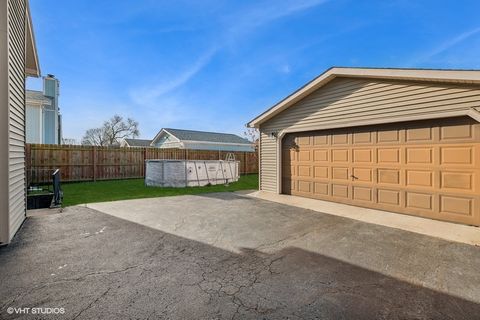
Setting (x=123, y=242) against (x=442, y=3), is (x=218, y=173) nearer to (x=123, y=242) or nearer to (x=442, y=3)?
(x=123, y=242)

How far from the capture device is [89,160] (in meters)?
14.0

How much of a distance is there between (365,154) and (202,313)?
20.1ft

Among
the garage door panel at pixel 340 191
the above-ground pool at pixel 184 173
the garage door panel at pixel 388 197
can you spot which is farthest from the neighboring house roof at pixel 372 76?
the above-ground pool at pixel 184 173

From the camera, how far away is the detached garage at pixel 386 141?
17.1ft

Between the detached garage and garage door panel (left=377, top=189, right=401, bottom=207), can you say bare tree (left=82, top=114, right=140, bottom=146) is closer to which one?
the detached garage

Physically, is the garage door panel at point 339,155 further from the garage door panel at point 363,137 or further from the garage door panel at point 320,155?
the garage door panel at point 363,137

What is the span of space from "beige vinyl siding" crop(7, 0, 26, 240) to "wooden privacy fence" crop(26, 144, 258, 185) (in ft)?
27.3

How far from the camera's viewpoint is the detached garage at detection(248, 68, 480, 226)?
522 cm

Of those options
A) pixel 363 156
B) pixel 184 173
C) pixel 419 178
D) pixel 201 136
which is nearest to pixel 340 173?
pixel 363 156

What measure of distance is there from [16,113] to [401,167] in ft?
27.5

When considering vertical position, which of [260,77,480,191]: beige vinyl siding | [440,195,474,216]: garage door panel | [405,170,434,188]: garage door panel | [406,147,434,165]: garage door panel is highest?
[260,77,480,191]: beige vinyl siding

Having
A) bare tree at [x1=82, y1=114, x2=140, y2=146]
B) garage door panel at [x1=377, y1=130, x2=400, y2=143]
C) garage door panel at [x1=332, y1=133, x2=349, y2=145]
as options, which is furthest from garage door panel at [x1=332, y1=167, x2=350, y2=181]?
bare tree at [x1=82, y1=114, x2=140, y2=146]

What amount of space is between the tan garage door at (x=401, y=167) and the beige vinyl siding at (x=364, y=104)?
30 cm

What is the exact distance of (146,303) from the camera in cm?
244
